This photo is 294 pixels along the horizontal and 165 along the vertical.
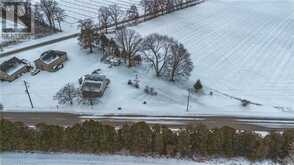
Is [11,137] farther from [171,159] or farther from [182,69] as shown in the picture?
[182,69]

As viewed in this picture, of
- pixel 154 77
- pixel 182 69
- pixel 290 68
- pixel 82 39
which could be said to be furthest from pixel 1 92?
pixel 290 68

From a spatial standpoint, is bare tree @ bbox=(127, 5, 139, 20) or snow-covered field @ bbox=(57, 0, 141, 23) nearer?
bare tree @ bbox=(127, 5, 139, 20)

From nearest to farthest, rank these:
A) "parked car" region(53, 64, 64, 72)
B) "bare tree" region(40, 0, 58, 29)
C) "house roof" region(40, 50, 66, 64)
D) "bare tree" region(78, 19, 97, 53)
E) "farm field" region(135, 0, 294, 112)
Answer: "farm field" region(135, 0, 294, 112)
"parked car" region(53, 64, 64, 72)
"house roof" region(40, 50, 66, 64)
"bare tree" region(78, 19, 97, 53)
"bare tree" region(40, 0, 58, 29)

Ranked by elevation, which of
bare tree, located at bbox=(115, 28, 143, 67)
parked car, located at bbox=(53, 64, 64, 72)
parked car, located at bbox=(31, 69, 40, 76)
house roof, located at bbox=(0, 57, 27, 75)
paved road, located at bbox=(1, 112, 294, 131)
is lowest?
paved road, located at bbox=(1, 112, 294, 131)

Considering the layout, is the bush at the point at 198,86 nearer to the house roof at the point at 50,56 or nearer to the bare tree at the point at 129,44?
the bare tree at the point at 129,44

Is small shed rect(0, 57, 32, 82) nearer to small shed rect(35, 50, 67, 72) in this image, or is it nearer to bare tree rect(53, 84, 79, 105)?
A: small shed rect(35, 50, 67, 72)

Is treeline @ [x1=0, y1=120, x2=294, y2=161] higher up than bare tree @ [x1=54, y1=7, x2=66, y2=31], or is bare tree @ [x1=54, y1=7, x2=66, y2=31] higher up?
bare tree @ [x1=54, y1=7, x2=66, y2=31]

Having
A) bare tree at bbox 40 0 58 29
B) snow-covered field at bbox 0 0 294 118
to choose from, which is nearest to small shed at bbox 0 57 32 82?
snow-covered field at bbox 0 0 294 118
